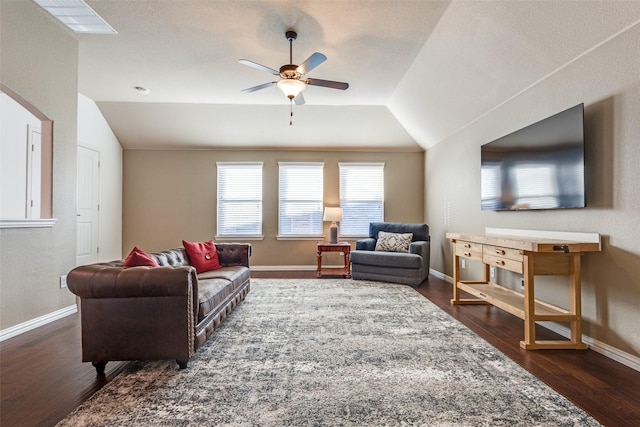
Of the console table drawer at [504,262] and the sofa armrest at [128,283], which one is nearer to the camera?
the sofa armrest at [128,283]

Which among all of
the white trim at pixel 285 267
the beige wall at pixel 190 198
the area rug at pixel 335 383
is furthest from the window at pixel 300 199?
the area rug at pixel 335 383

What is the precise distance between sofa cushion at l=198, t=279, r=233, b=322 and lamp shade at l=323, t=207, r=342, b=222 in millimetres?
2949

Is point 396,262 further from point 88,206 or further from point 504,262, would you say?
point 88,206

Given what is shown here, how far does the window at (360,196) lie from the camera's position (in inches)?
257

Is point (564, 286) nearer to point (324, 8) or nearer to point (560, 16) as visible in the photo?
point (560, 16)

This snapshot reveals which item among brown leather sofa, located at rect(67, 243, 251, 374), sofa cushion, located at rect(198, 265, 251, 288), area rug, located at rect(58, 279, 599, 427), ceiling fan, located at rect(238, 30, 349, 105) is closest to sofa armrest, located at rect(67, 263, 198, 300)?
brown leather sofa, located at rect(67, 243, 251, 374)

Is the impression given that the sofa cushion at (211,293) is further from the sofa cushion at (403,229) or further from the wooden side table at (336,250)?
the sofa cushion at (403,229)

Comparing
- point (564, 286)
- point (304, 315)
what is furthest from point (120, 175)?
point (564, 286)

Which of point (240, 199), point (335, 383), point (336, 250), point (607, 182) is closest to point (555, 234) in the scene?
point (607, 182)

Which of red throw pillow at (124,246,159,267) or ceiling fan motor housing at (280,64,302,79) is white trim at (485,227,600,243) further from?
red throw pillow at (124,246,159,267)

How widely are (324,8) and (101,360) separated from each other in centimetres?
333

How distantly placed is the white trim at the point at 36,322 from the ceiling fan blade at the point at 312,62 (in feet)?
11.5

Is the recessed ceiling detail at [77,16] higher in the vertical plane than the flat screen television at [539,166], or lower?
higher

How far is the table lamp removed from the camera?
5.83m
